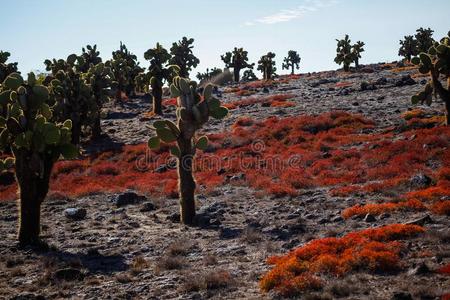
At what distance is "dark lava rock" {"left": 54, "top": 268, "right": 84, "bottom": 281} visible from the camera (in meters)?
13.3

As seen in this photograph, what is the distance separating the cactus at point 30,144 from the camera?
16375 millimetres

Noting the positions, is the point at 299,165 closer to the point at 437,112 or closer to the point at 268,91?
the point at 437,112

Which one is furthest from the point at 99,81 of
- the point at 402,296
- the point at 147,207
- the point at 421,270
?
the point at 402,296

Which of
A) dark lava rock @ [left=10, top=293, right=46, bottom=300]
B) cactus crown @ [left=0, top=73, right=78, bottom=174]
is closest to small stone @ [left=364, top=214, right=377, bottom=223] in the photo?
dark lava rock @ [left=10, top=293, right=46, bottom=300]

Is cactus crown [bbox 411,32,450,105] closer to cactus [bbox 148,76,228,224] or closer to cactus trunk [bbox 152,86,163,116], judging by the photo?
cactus [bbox 148,76,228,224]

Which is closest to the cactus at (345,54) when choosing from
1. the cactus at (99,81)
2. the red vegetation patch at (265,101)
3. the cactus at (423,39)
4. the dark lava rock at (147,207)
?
the cactus at (423,39)

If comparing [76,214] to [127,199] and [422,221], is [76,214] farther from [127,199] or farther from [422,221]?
[422,221]

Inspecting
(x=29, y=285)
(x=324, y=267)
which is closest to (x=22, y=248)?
(x=29, y=285)

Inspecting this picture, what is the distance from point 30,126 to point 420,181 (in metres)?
16.9

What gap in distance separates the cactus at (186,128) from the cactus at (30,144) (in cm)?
412

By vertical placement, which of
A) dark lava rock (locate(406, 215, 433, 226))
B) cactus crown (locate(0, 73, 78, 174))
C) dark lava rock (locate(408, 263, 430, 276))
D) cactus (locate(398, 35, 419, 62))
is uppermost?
cactus (locate(398, 35, 419, 62))

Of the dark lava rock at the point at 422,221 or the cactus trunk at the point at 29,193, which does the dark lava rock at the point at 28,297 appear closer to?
the cactus trunk at the point at 29,193

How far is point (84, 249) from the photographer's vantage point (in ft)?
53.8

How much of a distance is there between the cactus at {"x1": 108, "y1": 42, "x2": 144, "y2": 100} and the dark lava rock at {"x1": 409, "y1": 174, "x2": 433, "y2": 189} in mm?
48494
